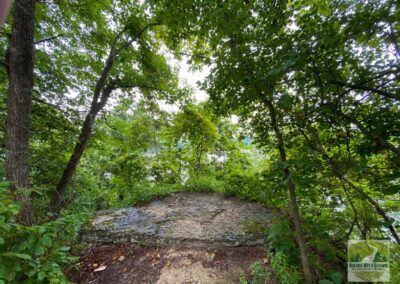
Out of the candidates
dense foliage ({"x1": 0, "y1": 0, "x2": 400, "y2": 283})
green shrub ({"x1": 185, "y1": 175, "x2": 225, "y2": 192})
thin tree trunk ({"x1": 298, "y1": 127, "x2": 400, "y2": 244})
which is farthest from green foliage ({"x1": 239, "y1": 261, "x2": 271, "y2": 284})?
green shrub ({"x1": 185, "y1": 175, "x2": 225, "y2": 192})

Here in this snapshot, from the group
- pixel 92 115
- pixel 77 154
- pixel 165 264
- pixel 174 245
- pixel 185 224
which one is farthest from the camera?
pixel 92 115

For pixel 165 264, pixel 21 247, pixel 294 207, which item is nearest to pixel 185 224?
→ pixel 165 264

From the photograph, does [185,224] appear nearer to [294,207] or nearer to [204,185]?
[204,185]

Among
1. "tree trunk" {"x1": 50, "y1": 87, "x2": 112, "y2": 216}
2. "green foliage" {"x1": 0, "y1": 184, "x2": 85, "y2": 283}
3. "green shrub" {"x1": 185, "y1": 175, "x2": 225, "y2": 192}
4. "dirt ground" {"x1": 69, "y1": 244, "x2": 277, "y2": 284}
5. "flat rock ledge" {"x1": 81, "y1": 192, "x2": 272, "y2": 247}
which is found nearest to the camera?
"green foliage" {"x1": 0, "y1": 184, "x2": 85, "y2": 283}

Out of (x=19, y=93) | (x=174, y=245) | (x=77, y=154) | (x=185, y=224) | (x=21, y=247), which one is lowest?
(x=174, y=245)

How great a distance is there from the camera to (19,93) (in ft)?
7.90

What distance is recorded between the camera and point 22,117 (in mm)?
2424

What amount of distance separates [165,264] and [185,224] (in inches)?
32.6

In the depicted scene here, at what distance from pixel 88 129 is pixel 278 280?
4.03 metres

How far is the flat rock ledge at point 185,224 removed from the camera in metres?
2.72

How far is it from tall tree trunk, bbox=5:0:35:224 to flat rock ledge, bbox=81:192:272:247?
1125 millimetres

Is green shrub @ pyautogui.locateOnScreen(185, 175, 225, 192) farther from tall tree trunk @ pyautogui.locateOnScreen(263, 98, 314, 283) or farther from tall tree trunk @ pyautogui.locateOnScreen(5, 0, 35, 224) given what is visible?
tall tree trunk @ pyautogui.locateOnScreen(5, 0, 35, 224)

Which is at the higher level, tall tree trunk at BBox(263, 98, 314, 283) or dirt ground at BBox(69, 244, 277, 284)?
tall tree trunk at BBox(263, 98, 314, 283)

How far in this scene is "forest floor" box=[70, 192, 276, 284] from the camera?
7.26ft
